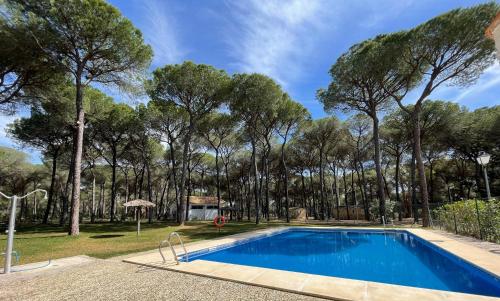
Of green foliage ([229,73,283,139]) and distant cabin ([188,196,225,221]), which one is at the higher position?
green foliage ([229,73,283,139])

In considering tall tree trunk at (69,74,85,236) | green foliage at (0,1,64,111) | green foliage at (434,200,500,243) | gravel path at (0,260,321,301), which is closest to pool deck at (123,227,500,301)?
gravel path at (0,260,321,301)

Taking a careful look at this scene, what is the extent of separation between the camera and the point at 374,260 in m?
7.70

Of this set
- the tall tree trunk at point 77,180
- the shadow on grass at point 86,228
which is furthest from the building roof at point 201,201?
the tall tree trunk at point 77,180

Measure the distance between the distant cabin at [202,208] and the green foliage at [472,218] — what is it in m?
29.0

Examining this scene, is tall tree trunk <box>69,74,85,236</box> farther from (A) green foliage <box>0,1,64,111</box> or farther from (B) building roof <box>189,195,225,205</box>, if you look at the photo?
(B) building roof <box>189,195,225,205</box>

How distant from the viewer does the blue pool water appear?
523cm

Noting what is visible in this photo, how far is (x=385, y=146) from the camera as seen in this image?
26.3 metres

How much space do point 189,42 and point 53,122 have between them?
1106cm

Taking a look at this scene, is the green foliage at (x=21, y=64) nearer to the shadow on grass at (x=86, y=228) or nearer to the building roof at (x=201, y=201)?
the shadow on grass at (x=86, y=228)

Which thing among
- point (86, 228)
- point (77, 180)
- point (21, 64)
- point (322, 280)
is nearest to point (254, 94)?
point (77, 180)

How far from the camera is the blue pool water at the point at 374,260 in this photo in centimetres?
→ 523

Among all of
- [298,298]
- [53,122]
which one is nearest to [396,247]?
[298,298]

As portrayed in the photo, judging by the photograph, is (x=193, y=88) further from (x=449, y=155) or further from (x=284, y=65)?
(x=449, y=155)

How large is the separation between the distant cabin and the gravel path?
30.8m
